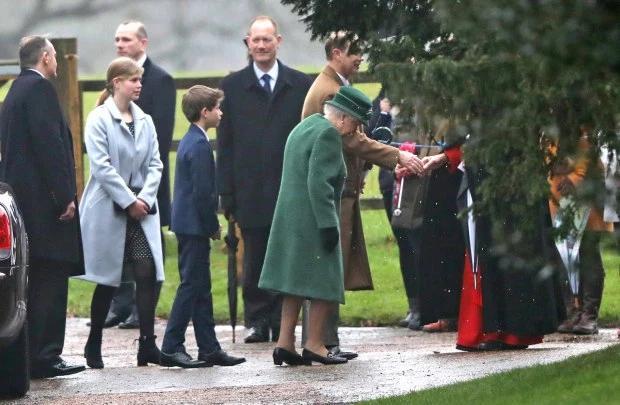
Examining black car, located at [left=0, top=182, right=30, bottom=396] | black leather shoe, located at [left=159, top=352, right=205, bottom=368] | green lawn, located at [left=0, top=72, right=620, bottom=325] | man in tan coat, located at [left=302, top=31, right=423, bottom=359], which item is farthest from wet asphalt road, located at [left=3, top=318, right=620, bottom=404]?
green lawn, located at [left=0, top=72, right=620, bottom=325]

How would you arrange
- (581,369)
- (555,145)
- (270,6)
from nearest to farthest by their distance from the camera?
1. (555,145)
2. (581,369)
3. (270,6)

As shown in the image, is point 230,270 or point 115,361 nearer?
point 115,361

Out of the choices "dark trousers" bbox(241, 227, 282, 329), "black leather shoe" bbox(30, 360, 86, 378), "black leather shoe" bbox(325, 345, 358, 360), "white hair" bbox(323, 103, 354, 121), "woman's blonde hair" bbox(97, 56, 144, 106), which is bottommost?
"black leather shoe" bbox(30, 360, 86, 378)

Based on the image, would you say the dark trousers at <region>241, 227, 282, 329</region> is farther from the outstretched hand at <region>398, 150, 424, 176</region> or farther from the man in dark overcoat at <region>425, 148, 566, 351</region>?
the man in dark overcoat at <region>425, 148, 566, 351</region>

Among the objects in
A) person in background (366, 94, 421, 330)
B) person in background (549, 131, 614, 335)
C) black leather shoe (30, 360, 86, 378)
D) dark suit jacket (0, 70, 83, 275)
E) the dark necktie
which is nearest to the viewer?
person in background (549, 131, 614, 335)

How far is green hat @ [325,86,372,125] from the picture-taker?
35.1 feet

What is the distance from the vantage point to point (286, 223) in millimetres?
10875

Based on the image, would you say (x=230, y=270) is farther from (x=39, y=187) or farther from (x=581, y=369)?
(x=581, y=369)

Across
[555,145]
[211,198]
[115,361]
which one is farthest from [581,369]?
[115,361]

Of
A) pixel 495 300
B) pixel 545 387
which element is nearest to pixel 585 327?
pixel 495 300

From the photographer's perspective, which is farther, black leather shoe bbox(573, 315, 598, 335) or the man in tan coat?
black leather shoe bbox(573, 315, 598, 335)

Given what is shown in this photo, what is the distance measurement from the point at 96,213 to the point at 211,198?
27.2 inches

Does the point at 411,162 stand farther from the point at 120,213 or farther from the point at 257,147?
the point at 120,213

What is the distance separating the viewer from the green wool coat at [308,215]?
10633 mm
